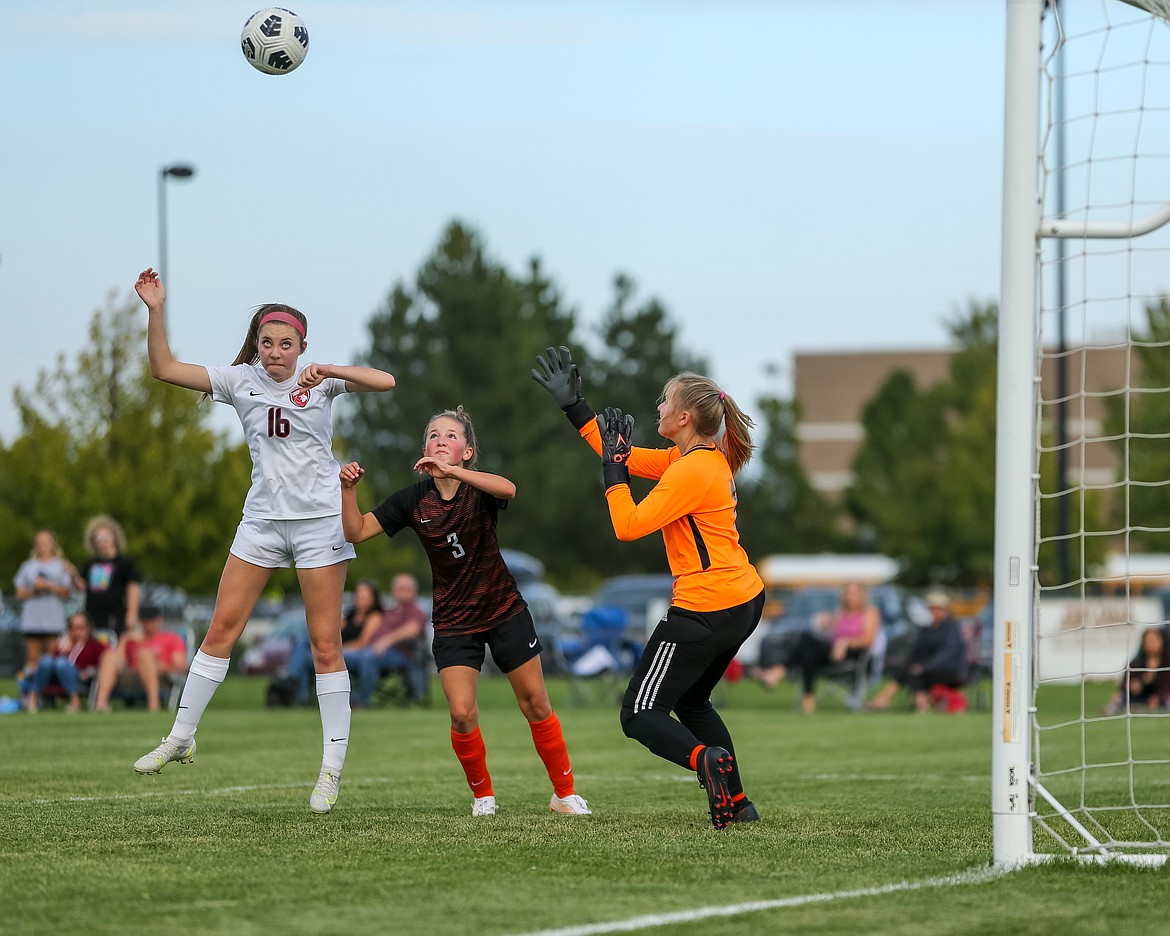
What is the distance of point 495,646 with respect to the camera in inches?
276

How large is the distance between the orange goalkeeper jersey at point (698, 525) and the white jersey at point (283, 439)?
4.49 feet

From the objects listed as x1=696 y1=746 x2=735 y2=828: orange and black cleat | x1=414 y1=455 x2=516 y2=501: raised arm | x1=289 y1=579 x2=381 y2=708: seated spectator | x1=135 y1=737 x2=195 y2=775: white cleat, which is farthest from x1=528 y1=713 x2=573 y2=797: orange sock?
x1=289 y1=579 x2=381 y2=708: seated spectator

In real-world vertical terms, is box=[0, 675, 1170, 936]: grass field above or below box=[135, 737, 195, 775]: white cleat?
below

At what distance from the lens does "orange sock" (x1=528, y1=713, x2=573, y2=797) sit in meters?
7.15

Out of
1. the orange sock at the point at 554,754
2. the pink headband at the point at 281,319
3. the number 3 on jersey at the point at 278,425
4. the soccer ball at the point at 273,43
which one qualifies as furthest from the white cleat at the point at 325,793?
the soccer ball at the point at 273,43

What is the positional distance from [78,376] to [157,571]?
13.9ft

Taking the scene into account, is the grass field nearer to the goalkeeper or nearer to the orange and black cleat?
the orange and black cleat

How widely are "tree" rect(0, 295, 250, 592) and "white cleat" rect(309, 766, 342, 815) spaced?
23.4m

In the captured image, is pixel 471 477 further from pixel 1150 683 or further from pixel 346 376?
pixel 1150 683

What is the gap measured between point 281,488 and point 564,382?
1.33m

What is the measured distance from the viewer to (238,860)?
17.9ft

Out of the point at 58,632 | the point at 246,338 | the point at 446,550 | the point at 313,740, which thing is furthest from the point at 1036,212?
the point at 58,632

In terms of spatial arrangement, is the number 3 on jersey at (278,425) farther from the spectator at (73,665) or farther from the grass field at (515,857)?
the spectator at (73,665)

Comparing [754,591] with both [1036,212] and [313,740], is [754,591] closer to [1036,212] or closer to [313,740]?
[1036,212]
